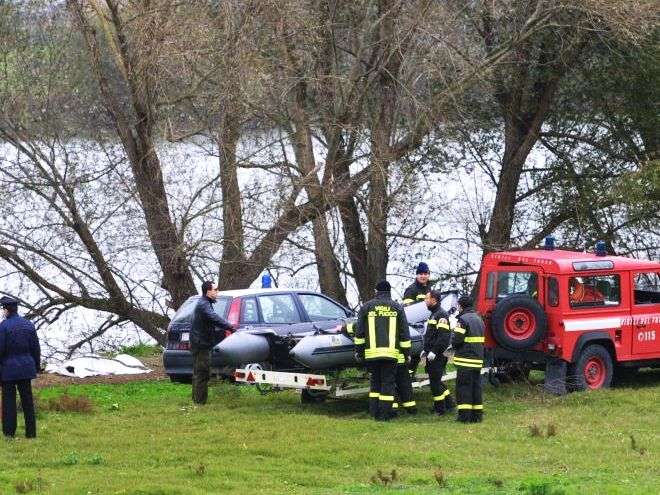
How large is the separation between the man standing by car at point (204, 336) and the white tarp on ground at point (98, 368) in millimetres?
4169

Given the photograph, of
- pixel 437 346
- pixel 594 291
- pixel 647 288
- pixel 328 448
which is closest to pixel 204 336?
pixel 437 346

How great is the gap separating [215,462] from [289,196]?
1103 centimetres

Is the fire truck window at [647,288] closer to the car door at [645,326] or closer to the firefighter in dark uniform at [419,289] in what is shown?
the car door at [645,326]

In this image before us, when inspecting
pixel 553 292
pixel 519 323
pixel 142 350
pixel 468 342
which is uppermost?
pixel 553 292

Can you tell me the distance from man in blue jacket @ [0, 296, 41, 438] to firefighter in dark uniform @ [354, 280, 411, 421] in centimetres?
382

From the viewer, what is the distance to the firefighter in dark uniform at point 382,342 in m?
14.4

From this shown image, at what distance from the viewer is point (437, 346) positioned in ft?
48.5

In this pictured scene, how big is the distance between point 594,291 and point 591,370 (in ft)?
3.57

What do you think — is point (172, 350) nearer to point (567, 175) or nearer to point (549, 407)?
point (549, 407)

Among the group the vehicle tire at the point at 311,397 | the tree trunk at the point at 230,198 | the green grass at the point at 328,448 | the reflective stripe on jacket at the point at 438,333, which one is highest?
the tree trunk at the point at 230,198

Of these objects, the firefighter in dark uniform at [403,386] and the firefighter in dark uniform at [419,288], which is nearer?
the firefighter in dark uniform at [403,386]

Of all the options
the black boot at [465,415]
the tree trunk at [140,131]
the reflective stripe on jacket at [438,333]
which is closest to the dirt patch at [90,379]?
the tree trunk at [140,131]

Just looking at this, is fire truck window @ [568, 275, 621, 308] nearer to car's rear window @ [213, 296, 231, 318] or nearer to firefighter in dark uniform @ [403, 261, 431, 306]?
firefighter in dark uniform @ [403, 261, 431, 306]

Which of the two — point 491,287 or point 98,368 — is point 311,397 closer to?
point 491,287
